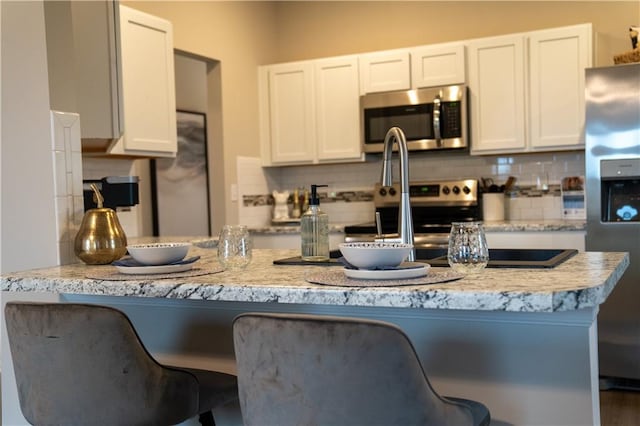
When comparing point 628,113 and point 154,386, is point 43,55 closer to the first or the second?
point 154,386

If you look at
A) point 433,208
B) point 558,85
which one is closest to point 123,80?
point 433,208

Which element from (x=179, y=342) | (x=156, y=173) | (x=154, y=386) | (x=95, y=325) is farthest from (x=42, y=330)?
(x=156, y=173)

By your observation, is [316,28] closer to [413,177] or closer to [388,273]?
[413,177]

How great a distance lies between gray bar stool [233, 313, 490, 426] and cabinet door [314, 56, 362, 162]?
3463 millimetres

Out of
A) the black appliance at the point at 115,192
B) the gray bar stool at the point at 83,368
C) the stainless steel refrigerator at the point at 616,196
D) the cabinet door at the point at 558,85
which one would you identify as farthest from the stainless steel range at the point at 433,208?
the gray bar stool at the point at 83,368

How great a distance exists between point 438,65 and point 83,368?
3.40 m

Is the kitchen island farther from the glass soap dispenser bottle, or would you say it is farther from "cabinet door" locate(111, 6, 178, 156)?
"cabinet door" locate(111, 6, 178, 156)

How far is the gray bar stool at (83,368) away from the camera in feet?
4.87

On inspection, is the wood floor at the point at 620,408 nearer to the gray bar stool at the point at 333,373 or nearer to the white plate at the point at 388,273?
the white plate at the point at 388,273

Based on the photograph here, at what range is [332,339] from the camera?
1.18 metres

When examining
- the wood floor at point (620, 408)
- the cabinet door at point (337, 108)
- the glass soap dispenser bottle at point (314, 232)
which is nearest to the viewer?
the glass soap dispenser bottle at point (314, 232)

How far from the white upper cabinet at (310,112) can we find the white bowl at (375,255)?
3098 millimetres

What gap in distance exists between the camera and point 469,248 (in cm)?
Result: 161

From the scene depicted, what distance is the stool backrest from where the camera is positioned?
4.87 feet
